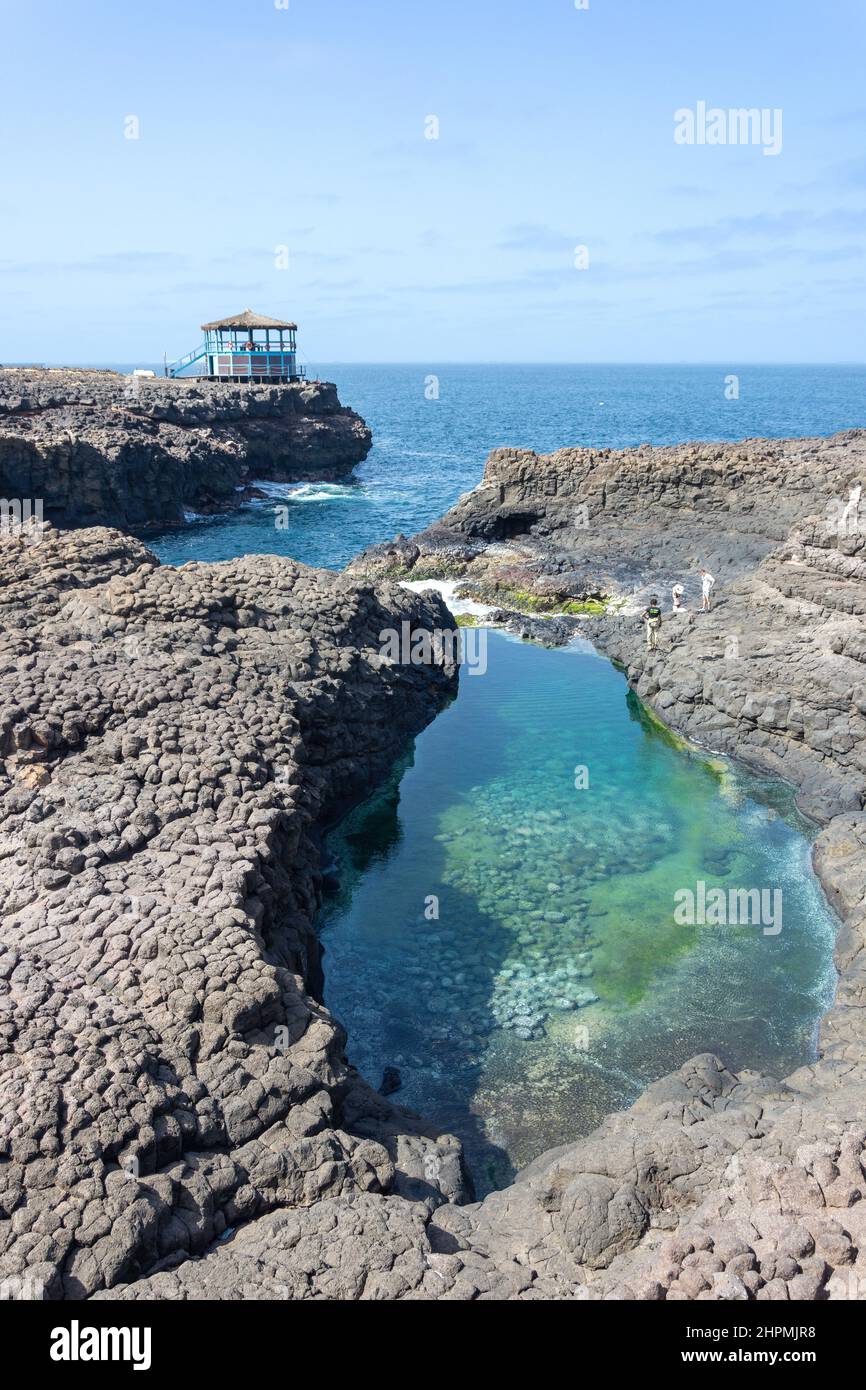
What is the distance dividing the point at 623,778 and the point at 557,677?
8529mm

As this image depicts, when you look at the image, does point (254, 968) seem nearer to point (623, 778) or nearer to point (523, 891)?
point (523, 891)

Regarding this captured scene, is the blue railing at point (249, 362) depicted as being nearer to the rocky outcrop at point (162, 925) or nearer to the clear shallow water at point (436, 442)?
the clear shallow water at point (436, 442)

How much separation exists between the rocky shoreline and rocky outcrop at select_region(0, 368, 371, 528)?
32.9 m

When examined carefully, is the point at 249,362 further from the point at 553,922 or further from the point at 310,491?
the point at 553,922

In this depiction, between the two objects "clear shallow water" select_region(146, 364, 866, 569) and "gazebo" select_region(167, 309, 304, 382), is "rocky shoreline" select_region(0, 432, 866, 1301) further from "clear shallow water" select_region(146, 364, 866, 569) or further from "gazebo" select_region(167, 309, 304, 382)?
"gazebo" select_region(167, 309, 304, 382)

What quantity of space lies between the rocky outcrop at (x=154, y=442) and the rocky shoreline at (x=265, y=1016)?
3287 centimetres

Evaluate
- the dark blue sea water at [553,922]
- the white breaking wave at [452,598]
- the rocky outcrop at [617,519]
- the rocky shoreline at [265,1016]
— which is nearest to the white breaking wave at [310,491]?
the rocky outcrop at [617,519]

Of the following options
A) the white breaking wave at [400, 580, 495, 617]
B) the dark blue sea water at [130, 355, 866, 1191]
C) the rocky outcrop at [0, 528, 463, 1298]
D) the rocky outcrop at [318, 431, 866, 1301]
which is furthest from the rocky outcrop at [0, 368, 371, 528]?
the rocky outcrop at [0, 528, 463, 1298]

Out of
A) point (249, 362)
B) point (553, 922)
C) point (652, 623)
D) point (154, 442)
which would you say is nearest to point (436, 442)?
point (249, 362)

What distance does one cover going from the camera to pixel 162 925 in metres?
13.2

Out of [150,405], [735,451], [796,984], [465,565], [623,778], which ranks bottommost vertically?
[796,984]

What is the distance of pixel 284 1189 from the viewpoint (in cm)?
1073

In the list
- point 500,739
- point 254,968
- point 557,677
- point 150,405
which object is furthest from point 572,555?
point 150,405

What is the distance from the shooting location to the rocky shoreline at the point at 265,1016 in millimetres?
9359
